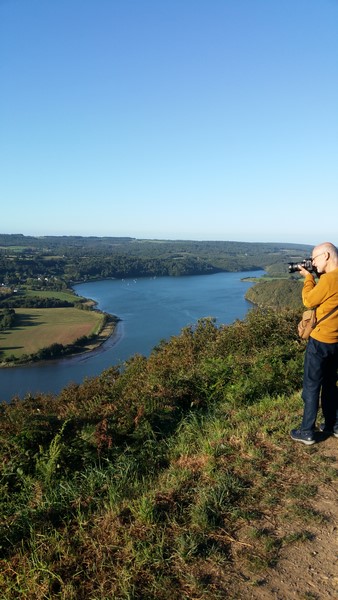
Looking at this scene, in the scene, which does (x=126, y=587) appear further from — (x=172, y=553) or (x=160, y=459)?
(x=160, y=459)

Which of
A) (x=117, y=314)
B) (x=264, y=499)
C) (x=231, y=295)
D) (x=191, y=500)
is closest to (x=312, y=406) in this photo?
(x=264, y=499)

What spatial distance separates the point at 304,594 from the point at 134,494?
1.07 meters

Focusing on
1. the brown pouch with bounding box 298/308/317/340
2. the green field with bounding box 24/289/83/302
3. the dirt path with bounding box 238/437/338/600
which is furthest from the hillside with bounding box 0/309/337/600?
the green field with bounding box 24/289/83/302

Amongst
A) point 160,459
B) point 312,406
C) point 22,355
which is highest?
point 312,406

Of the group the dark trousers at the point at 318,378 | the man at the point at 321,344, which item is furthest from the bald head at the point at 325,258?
the dark trousers at the point at 318,378

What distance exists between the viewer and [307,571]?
1847mm

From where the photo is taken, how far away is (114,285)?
74562 millimetres

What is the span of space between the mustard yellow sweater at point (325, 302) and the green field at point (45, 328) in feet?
99.9

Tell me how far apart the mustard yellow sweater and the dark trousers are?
64 mm

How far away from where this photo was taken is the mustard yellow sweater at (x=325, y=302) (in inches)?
109

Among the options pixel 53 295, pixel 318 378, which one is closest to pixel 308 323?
pixel 318 378

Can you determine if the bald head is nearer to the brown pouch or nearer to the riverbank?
the brown pouch

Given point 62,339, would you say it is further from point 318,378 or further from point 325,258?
point 325,258

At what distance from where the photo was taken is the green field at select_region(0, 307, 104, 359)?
32.8 meters
